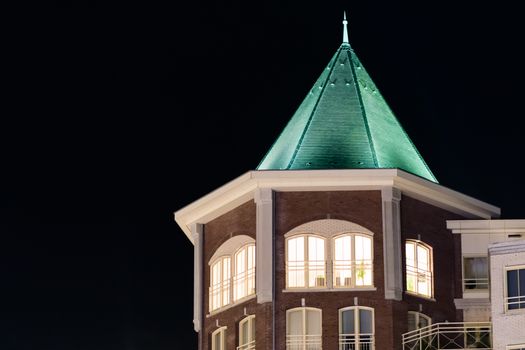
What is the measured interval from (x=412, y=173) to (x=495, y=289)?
8.78m

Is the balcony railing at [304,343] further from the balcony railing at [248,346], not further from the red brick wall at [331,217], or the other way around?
the balcony railing at [248,346]

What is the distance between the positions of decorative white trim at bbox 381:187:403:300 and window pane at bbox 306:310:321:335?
3.39 m

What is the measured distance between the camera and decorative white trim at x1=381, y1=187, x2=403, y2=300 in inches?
3433

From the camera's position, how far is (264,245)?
8825 centimetres

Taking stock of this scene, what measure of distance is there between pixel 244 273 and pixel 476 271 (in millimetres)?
11488

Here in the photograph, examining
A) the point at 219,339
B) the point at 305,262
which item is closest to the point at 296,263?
the point at 305,262

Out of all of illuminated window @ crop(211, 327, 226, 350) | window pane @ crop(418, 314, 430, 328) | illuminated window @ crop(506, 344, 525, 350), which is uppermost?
window pane @ crop(418, 314, 430, 328)

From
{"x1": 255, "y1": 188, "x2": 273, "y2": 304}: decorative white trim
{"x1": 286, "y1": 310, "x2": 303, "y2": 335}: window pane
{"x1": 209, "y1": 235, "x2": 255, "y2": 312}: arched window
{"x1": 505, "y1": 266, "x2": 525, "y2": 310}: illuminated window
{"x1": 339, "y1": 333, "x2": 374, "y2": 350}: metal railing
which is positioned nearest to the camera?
{"x1": 505, "y1": 266, "x2": 525, "y2": 310}: illuminated window

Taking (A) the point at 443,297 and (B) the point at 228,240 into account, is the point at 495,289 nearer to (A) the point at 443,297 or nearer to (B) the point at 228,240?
(A) the point at 443,297

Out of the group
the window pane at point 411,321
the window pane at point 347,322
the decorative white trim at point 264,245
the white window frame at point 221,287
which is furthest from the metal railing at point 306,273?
the window pane at point 411,321

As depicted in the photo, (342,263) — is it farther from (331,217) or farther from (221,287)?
(221,287)

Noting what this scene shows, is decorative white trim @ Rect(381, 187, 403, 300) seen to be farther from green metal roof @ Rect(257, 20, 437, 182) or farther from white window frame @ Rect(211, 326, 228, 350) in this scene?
white window frame @ Rect(211, 326, 228, 350)

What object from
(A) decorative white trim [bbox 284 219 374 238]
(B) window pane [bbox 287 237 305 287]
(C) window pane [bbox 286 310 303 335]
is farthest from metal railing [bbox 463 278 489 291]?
(C) window pane [bbox 286 310 303 335]

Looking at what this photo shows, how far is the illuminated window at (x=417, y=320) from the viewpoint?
87875 millimetres
